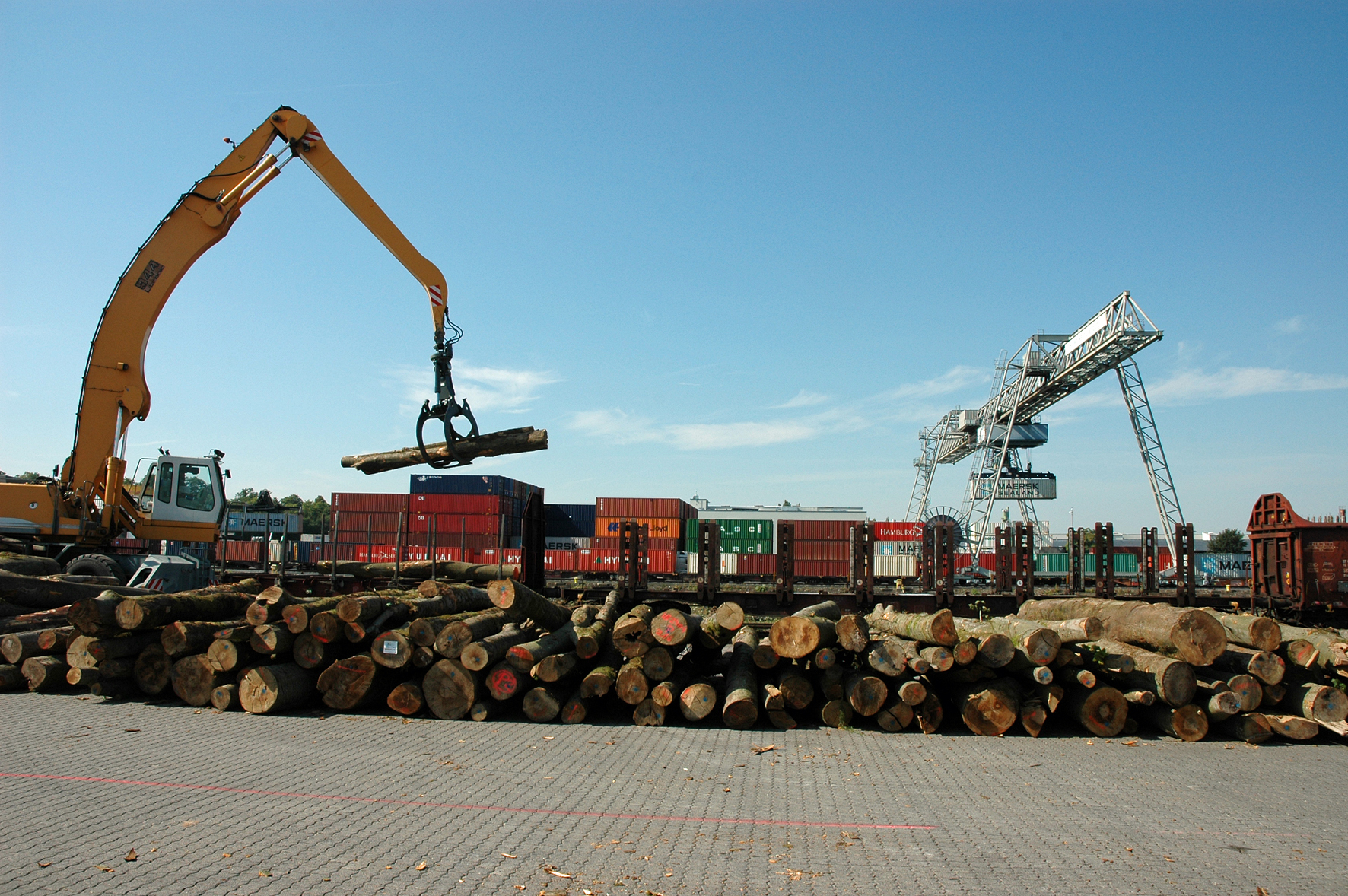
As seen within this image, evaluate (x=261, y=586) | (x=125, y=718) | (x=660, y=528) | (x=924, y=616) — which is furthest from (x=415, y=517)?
(x=924, y=616)

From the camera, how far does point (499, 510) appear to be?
2988 centimetres

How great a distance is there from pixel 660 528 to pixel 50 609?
22991mm

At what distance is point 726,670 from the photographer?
30.9ft

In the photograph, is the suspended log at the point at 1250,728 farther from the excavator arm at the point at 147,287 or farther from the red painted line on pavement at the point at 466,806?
the excavator arm at the point at 147,287

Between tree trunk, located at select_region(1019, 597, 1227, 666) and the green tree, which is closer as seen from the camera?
tree trunk, located at select_region(1019, 597, 1227, 666)

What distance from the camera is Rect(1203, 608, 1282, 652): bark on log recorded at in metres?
7.80

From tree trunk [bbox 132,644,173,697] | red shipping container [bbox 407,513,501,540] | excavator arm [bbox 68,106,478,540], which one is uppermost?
excavator arm [bbox 68,106,478,540]

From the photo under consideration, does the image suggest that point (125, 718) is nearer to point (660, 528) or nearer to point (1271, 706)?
point (1271, 706)

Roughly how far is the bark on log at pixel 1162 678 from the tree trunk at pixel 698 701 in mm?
4260

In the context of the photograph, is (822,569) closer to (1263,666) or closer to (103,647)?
(1263,666)

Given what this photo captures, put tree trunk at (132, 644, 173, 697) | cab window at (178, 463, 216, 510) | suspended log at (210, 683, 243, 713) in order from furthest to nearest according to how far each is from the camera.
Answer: cab window at (178, 463, 216, 510), tree trunk at (132, 644, 173, 697), suspended log at (210, 683, 243, 713)

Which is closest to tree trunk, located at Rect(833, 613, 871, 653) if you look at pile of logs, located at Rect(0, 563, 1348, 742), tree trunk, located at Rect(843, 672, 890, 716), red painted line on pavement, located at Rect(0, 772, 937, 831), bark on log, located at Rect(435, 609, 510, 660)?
pile of logs, located at Rect(0, 563, 1348, 742)

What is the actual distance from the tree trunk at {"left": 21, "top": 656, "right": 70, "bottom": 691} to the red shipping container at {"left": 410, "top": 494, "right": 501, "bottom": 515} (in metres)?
20.5

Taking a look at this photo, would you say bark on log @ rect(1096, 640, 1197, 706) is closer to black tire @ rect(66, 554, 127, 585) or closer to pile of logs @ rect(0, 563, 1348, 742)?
pile of logs @ rect(0, 563, 1348, 742)
